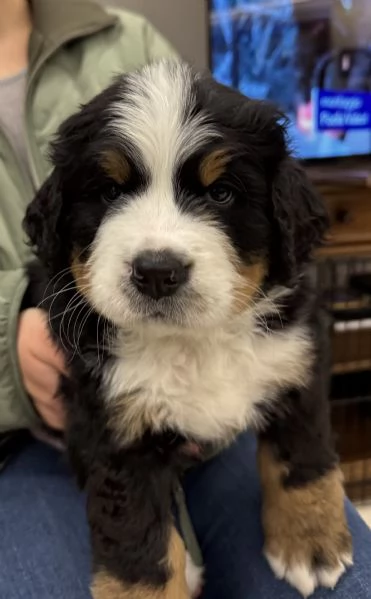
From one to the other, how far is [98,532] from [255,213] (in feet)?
2.01

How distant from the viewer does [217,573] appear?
1431mm

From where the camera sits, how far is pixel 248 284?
1.13 meters

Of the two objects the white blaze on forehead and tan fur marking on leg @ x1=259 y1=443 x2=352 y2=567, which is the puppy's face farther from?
tan fur marking on leg @ x1=259 y1=443 x2=352 y2=567

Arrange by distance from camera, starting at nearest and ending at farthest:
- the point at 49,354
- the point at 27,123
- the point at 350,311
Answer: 1. the point at 49,354
2. the point at 27,123
3. the point at 350,311

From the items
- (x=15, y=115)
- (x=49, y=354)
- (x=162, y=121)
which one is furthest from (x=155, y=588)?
(x=15, y=115)

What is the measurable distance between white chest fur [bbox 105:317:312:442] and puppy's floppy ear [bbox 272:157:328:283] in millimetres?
138

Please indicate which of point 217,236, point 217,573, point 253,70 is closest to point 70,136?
point 217,236

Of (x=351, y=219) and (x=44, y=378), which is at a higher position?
(x=44, y=378)

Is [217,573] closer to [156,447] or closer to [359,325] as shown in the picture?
[156,447]

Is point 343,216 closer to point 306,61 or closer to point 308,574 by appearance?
point 306,61

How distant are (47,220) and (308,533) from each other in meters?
0.74

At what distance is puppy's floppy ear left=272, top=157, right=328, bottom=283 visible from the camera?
1137 millimetres

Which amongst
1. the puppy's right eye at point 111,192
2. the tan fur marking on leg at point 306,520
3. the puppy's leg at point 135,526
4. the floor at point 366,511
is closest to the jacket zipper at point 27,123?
the puppy's right eye at point 111,192

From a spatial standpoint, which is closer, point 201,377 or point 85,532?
point 201,377
